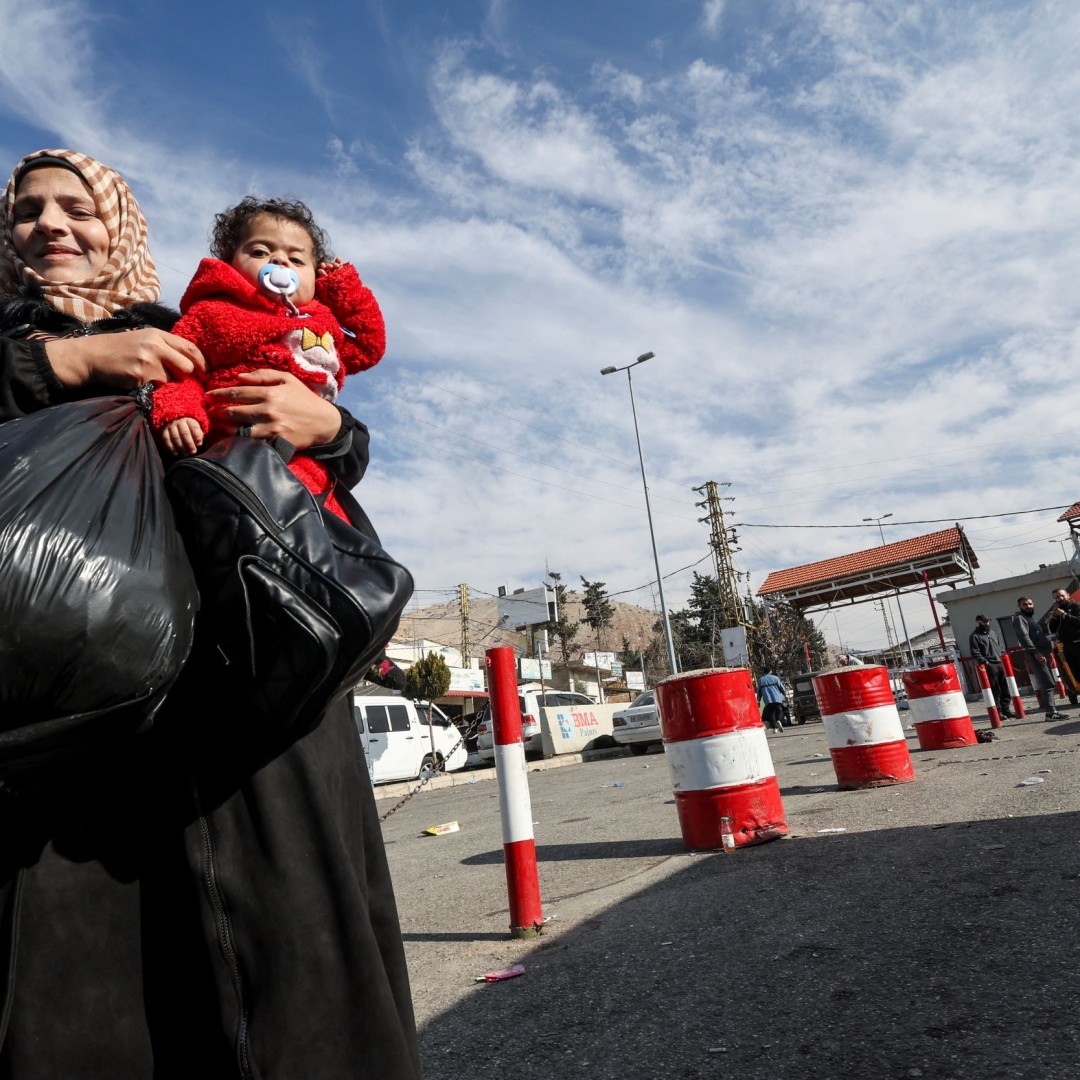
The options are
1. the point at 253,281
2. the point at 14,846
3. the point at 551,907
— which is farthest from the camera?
the point at 551,907

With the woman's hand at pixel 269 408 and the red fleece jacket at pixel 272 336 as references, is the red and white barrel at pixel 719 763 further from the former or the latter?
the woman's hand at pixel 269 408

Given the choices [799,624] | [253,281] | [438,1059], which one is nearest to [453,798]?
[438,1059]

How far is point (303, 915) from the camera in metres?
1.18

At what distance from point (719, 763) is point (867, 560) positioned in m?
29.0

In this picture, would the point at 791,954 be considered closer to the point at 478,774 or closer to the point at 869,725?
the point at 869,725

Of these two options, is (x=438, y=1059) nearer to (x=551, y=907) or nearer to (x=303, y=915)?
(x=303, y=915)

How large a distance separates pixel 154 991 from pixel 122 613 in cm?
62

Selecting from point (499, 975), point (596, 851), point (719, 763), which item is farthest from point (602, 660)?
point (499, 975)

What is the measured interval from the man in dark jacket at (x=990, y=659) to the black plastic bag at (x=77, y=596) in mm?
12840

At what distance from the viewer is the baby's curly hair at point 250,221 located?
71.0 inches

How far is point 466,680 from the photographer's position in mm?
51938

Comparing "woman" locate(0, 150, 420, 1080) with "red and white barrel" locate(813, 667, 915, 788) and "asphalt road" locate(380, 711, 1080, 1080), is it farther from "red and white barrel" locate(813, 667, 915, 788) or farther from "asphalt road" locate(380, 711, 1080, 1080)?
"red and white barrel" locate(813, 667, 915, 788)

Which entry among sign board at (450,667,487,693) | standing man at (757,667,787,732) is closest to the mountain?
sign board at (450,667,487,693)

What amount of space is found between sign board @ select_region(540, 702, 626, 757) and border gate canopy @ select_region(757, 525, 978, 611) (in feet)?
37.7
